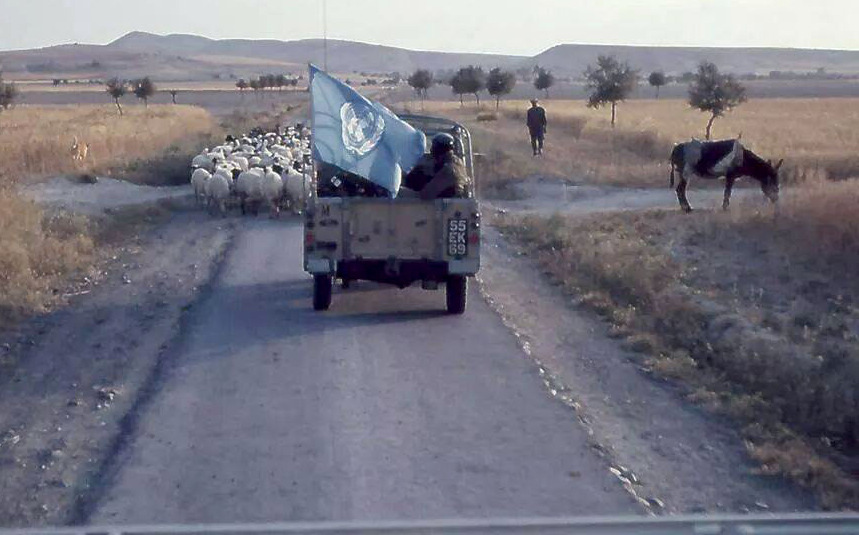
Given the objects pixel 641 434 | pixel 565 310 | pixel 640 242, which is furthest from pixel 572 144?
pixel 641 434

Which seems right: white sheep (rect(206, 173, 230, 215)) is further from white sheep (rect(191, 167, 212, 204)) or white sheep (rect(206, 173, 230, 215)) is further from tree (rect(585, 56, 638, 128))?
tree (rect(585, 56, 638, 128))

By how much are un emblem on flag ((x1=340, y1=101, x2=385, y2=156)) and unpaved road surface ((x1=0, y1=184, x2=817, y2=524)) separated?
6.14ft

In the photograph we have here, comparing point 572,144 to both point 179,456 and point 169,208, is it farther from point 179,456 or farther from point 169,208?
point 179,456

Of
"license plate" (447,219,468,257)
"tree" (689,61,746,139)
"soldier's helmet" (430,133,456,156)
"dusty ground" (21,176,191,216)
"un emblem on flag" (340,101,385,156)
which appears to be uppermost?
"un emblem on flag" (340,101,385,156)

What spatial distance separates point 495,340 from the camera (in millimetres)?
11594

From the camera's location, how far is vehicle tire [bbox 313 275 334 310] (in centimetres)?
1291

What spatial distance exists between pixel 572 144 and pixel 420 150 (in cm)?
2874

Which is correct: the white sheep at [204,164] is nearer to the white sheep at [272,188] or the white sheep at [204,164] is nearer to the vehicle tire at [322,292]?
the white sheep at [272,188]

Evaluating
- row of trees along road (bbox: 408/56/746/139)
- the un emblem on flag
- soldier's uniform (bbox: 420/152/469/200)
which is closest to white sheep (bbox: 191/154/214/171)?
soldier's uniform (bbox: 420/152/469/200)

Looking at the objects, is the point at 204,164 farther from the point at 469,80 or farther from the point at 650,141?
the point at 469,80

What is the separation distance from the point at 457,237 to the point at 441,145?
1342 mm

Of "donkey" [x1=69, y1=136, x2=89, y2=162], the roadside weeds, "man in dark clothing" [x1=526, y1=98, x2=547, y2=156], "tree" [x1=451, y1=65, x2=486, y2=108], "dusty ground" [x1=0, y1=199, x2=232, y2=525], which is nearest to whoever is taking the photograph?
"dusty ground" [x1=0, y1=199, x2=232, y2=525]

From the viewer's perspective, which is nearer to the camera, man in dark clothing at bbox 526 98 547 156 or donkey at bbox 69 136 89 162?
donkey at bbox 69 136 89 162

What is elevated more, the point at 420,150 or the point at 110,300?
the point at 420,150
